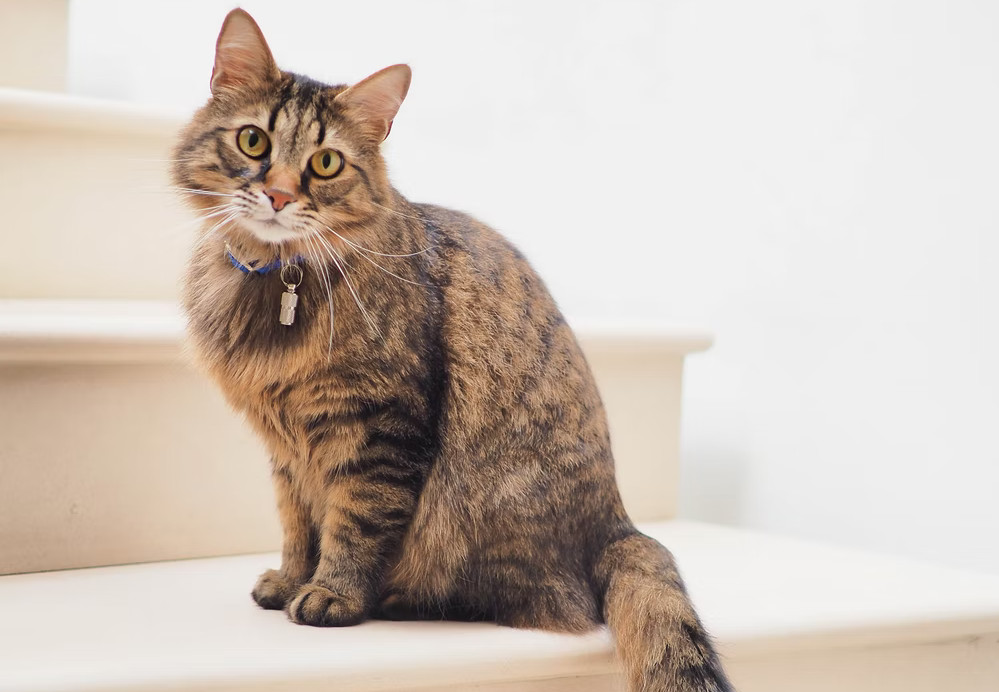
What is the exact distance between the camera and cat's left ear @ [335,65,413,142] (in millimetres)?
1063

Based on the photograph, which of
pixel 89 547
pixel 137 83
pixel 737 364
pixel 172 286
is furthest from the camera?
pixel 137 83

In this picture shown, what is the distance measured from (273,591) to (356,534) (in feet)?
0.50

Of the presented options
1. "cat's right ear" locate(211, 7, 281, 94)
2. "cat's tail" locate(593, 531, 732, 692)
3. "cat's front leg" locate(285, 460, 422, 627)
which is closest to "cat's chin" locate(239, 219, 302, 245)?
"cat's right ear" locate(211, 7, 281, 94)

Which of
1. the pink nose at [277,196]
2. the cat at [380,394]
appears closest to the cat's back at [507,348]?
the cat at [380,394]

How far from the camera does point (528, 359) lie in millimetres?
1155

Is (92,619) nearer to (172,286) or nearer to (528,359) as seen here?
(528,359)

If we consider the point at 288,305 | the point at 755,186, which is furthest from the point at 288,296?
the point at 755,186

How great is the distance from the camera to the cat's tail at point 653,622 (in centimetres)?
98

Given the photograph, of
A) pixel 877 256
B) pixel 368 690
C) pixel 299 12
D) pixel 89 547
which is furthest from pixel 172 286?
pixel 877 256

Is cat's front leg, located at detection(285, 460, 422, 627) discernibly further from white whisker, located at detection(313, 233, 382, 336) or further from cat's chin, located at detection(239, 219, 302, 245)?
cat's chin, located at detection(239, 219, 302, 245)

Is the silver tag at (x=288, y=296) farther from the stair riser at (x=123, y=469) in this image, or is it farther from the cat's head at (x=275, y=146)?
the stair riser at (x=123, y=469)

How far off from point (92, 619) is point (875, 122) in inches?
55.2

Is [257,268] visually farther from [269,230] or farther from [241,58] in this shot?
[241,58]

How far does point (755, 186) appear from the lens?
185 centimetres
